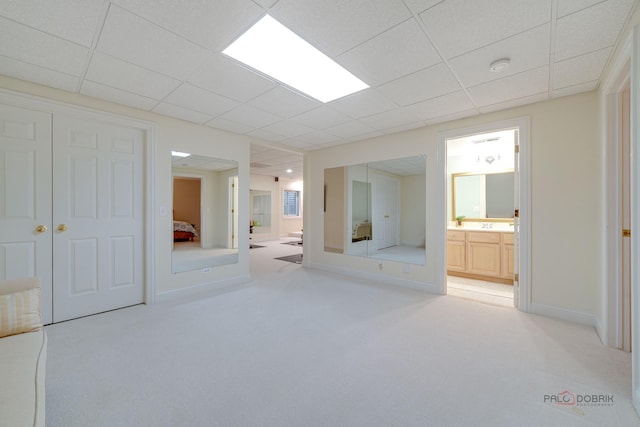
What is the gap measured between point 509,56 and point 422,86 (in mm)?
701

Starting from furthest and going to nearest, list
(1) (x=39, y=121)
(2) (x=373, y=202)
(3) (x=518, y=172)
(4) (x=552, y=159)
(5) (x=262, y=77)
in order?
(2) (x=373, y=202), (3) (x=518, y=172), (4) (x=552, y=159), (1) (x=39, y=121), (5) (x=262, y=77)

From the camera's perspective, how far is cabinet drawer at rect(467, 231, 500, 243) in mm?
4254

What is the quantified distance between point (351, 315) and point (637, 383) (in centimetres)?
207

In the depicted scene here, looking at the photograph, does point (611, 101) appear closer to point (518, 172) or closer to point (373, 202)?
point (518, 172)

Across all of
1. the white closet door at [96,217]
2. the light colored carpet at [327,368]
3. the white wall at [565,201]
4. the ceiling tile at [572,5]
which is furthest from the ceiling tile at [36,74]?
the white wall at [565,201]

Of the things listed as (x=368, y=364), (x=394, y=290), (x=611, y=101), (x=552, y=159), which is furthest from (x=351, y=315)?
(x=611, y=101)

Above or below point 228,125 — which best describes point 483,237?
below

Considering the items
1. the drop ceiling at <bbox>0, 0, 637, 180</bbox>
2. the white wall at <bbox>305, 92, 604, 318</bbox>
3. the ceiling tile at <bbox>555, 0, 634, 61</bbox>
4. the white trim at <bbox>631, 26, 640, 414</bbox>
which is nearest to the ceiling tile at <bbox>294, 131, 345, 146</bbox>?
the drop ceiling at <bbox>0, 0, 637, 180</bbox>

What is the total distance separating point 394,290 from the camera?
153 inches

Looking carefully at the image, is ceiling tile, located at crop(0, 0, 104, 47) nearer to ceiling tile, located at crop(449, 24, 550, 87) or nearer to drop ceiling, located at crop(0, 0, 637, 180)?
drop ceiling, located at crop(0, 0, 637, 180)

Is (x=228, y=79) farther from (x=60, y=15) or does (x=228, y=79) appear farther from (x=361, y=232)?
(x=361, y=232)

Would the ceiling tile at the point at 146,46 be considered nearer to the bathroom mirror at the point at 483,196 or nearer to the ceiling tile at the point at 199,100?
the ceiling tile at the point at 199,100

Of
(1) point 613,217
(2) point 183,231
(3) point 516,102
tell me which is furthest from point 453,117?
(2) point 183,231

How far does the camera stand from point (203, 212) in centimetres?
402
